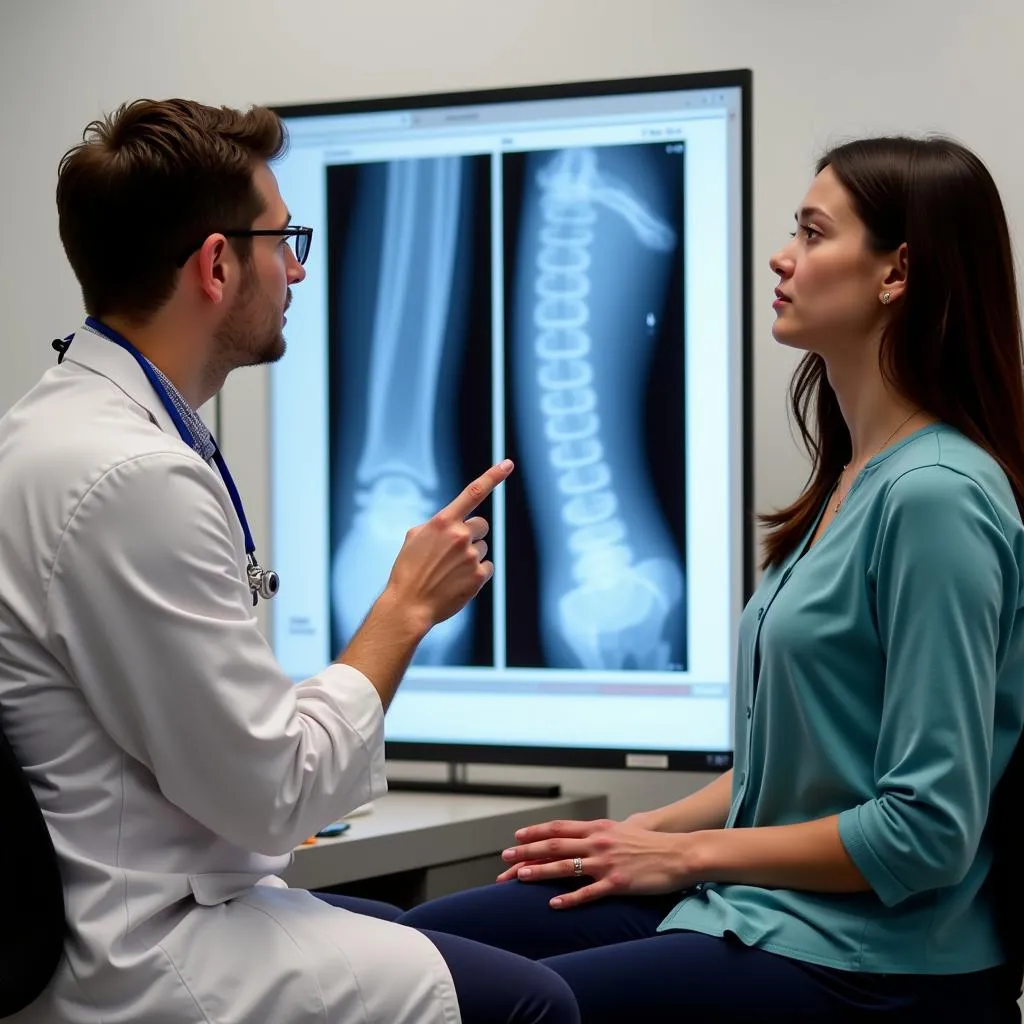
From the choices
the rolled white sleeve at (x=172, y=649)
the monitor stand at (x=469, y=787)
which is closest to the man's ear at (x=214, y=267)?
the rolled white sleeve at (x=172, y=649)

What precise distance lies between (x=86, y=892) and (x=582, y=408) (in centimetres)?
136

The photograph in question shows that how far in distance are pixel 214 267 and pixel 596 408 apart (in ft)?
3.39

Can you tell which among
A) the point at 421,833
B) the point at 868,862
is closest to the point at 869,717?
the point at 868,862

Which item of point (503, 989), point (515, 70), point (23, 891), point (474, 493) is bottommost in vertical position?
point (503, 989)

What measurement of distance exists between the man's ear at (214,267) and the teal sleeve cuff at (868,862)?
2.52 feet

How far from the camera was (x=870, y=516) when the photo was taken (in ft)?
4.40

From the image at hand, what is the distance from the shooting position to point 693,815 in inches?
63.2

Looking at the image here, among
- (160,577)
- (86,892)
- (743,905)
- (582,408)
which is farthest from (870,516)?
(582,408)

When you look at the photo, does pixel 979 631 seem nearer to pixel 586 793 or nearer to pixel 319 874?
pixel 319 874

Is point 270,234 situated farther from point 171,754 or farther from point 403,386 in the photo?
point 403,386

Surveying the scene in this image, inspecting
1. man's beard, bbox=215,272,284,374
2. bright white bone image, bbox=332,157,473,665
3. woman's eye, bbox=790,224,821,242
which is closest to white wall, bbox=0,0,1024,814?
bright white bone image, bbox=332,157,473,665

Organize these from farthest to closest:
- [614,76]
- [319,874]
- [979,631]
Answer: [614,76] < [319,874] < [979,631]

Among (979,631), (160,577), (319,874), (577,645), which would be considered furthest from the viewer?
(577,645)

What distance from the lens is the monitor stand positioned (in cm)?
234
